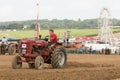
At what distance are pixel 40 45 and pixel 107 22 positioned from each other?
142 ft

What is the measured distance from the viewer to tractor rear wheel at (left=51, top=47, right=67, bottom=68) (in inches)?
736

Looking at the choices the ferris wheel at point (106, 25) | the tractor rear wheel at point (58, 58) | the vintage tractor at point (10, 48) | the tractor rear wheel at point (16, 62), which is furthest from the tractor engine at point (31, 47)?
the ferris wheel at point (106, 25)

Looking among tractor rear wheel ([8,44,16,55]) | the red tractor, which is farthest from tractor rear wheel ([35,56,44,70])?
tractor rear wheel ([8,44,16,55])

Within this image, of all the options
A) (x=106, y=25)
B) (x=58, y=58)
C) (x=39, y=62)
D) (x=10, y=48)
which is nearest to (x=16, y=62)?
(x=39, y=62)

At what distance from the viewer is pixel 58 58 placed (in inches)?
747

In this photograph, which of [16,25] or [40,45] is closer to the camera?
[40,45]

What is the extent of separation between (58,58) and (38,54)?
1.01 m

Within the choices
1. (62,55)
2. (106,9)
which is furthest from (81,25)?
(62,55)

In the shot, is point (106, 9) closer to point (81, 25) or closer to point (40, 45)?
point (40, 45)

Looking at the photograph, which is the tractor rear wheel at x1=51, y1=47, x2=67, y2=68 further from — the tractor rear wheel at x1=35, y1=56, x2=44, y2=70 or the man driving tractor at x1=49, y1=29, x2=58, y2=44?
the tractor rear wheel at x1=35, y1=56, x2=44, y2=70

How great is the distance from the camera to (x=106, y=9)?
62.2 m

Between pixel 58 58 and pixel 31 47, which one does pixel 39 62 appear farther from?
pixel 58 58

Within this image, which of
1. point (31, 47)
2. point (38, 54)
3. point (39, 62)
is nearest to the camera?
point (39, 62)

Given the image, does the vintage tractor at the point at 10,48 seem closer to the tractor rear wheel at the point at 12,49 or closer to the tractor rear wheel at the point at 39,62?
the tractor rear wheel at the point at 12,49
